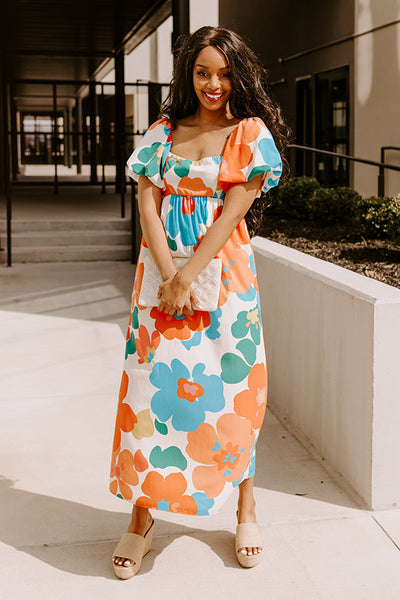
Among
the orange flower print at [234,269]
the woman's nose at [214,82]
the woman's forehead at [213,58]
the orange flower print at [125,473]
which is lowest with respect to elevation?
the orange flower print at [125,473]

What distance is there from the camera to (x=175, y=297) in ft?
8.62

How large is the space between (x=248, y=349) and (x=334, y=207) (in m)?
4.91

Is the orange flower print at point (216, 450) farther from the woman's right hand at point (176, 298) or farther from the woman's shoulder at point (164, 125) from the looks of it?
the woman's shoulder at point (164, 125)

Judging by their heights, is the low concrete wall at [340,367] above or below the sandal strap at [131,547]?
above

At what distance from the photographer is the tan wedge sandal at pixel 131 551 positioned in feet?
8.97

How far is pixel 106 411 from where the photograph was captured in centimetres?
455

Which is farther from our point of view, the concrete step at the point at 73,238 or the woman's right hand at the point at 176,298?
the concrete step at the point at 73,238

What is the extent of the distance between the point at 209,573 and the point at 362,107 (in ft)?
35.8

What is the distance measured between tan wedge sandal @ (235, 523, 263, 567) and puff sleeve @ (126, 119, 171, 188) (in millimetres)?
1274

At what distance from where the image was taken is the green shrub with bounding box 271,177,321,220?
25.9ft

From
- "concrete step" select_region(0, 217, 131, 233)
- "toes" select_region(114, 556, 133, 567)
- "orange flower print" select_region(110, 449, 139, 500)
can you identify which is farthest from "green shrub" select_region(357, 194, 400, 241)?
"concrete step" select_region(0, 217, 131, 233)

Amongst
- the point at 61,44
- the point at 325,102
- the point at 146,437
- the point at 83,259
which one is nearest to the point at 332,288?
the point at 146,437

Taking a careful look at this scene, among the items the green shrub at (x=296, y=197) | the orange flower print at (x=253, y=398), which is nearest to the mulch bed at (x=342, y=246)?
the green shrub at (x=296, y=197)

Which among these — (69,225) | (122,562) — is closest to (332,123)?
(69,225)
